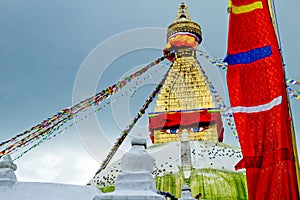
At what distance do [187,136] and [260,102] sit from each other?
10982 mm

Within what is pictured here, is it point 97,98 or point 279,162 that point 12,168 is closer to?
point 279,162

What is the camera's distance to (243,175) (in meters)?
12.6

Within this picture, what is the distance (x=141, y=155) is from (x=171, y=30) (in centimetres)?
1559

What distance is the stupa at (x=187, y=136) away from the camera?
12.0 meters

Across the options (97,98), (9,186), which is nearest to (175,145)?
(97,98)

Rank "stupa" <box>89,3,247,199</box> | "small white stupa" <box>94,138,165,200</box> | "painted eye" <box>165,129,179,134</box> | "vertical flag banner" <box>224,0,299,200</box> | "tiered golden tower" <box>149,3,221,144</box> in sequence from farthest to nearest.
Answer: "painted eye" <box>165,129,179,134</box>, "tiered golden tower" <box>149,3,221,144</box>, "stupa" <box>89,3,247,199</box>, "vertical flag banner" <box>224,0,299,200</box>, "small white stupa" <box>94,138,165,200</box>

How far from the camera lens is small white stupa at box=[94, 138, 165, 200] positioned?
142 inches

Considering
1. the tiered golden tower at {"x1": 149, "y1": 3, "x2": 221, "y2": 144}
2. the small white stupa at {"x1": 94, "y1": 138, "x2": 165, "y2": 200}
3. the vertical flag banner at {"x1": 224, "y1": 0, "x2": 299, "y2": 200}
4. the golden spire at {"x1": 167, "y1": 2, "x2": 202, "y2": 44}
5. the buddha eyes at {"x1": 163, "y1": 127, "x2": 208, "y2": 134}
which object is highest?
the golden spire at {"x1": 167, "y1": 2, "x2": 202, "y2": 44}

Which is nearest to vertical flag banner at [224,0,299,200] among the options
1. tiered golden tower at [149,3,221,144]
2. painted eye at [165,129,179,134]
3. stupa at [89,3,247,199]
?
stupa at [89,3,247,199]

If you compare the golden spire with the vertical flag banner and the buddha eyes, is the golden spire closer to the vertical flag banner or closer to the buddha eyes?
the buddha eyes

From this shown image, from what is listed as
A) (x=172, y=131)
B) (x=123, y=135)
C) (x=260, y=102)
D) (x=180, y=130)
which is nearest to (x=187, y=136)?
(x=180, y=130)

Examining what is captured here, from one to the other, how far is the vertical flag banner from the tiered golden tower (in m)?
10.4

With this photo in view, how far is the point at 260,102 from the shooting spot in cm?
534

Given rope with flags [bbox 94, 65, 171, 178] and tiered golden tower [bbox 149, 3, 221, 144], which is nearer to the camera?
rope with flags [bbox 94, 65, 171, 178]
